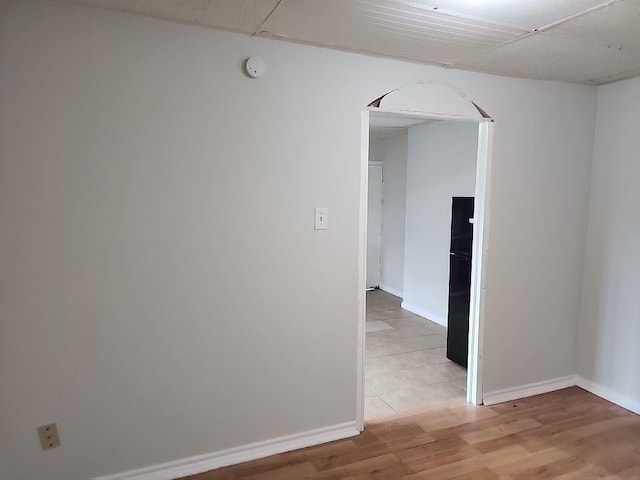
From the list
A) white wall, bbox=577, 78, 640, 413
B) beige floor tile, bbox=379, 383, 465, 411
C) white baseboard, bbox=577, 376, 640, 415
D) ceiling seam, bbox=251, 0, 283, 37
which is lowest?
beige floor tile, bbox=379, 383, 465, 411

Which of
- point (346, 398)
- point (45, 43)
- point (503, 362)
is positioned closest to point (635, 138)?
point (503, 362)

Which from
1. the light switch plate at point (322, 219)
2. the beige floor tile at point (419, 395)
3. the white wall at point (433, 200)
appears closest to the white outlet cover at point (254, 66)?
the light switch plate at point (322, 219)

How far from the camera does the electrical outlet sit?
189 centimetres

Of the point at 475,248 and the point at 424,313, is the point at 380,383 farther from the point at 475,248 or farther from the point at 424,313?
the point at 424,313

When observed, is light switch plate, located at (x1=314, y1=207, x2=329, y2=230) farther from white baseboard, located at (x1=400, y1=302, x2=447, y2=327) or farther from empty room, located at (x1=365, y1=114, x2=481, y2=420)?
white baseboard, located at (x1=400, y1=302, x2=447, y2=327)

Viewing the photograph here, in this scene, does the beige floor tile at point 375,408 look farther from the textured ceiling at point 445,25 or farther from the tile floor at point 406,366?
the textured ceiling at point 445,25

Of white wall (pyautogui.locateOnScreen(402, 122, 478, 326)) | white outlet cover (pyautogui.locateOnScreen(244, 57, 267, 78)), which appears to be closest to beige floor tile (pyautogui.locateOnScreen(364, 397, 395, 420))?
white wall (pyautogui.locateOnScreen(402, 122, 478, 326))

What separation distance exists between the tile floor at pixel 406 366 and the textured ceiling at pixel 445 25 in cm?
221

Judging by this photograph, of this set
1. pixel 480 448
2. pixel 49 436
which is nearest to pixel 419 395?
pixel 480 448

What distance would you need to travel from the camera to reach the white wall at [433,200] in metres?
4.33

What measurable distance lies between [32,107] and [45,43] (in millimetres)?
268

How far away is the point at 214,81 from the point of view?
6.63 ft

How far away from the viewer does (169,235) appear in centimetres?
201

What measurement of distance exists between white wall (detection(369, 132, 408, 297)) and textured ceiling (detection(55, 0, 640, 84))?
10.9 ft
